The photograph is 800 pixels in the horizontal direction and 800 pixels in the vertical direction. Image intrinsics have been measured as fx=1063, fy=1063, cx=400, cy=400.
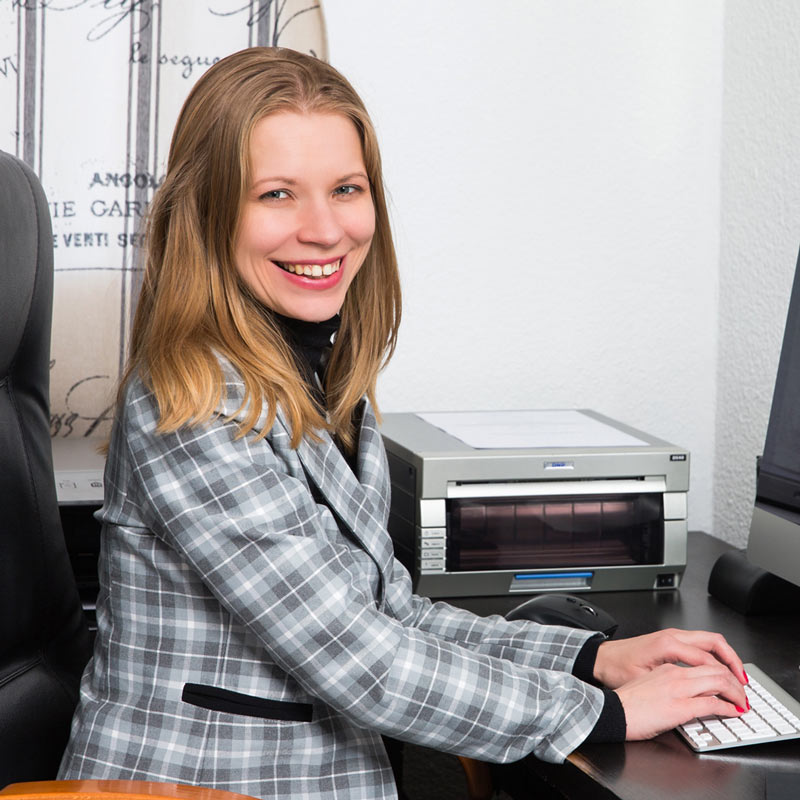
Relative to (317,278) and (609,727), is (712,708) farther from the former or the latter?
(317,278)

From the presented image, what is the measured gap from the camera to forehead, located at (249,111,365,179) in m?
1.00

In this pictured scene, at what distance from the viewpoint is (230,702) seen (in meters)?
0.96

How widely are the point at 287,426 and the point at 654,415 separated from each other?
106cm

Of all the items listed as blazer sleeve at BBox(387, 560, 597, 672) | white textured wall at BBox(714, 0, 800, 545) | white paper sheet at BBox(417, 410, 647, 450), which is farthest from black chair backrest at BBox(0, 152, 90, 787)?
white textured wall at BBox(714, 0, 800, 545)

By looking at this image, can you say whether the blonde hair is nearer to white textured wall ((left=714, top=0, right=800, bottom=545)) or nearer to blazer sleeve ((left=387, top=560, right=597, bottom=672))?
blazer sleeve ((left=387, top=560, right=597, bottom=672))

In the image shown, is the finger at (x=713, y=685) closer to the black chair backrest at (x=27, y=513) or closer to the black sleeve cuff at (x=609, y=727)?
the black sleeve cuff at (x=609, y=727)

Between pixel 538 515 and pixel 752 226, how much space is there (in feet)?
2.24

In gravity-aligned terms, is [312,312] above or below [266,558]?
above

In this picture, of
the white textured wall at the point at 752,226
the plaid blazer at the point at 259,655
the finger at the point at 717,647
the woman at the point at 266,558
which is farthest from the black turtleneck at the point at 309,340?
the white textured wall at the point at 752,226

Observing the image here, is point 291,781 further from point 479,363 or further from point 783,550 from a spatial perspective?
point 479,363

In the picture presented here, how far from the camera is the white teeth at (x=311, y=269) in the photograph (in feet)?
3.44

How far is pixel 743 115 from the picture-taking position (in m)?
1.75

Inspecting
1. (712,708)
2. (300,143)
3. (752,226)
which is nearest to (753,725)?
(712,708)

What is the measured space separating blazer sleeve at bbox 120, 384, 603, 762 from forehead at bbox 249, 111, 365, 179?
9.9 inches
